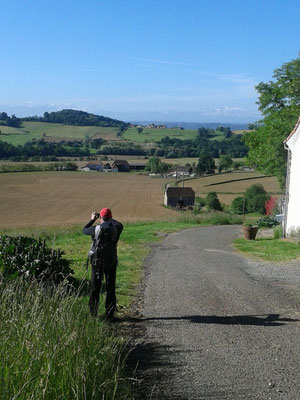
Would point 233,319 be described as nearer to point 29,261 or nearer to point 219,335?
point 219,335

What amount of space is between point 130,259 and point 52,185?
73075 millimetres

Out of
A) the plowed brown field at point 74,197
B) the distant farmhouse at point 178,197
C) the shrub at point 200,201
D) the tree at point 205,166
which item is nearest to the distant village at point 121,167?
the tree at point 205,166

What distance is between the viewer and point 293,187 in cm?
2042

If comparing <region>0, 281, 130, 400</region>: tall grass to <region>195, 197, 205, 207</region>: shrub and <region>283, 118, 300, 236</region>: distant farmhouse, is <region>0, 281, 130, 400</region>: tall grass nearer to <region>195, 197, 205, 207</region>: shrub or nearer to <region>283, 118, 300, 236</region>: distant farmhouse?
<region>283, 118, 300, 236</region>: distant farmhouse

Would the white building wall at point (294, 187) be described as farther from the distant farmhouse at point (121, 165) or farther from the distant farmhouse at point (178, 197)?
the distant farmhouse at point (121, 165)

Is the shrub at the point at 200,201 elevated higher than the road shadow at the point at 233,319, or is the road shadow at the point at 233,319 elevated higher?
the road shadow at the point at 233,319

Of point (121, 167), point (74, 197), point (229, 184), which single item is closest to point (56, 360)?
point (74, 197)

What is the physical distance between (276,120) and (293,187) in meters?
16.6

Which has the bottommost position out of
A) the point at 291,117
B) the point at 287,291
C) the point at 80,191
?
the point at 80,191

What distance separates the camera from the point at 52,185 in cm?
8569

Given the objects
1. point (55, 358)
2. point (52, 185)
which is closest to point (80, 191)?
point (52, 185)

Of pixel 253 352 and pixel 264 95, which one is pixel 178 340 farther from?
pixel 264 95

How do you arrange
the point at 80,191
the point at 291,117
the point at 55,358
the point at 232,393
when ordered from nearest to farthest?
the point at 55,358 → the point at 232,393 → the point at 291,117 → the point at 80,191

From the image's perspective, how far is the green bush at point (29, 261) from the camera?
8523 mm
